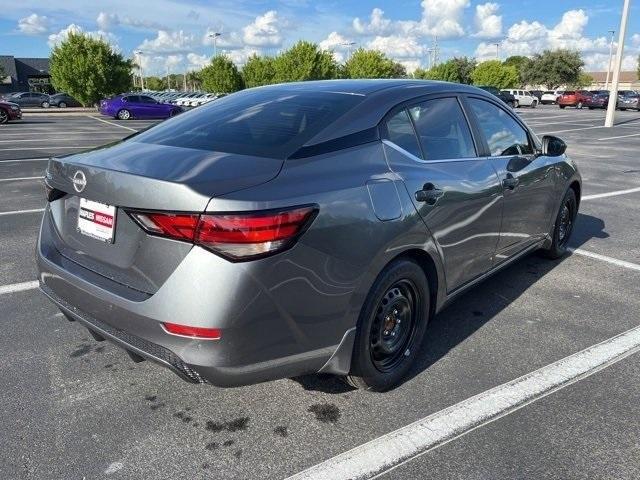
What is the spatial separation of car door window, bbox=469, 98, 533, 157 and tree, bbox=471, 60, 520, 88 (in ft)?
237

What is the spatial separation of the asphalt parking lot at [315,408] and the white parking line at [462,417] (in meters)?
0.03

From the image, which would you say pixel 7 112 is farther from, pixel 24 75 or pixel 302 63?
pixel 24 75

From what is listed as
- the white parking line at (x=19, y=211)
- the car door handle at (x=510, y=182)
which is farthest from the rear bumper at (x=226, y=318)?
the white parking line at (x=19, y=211)

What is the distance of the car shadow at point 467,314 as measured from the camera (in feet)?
9.91

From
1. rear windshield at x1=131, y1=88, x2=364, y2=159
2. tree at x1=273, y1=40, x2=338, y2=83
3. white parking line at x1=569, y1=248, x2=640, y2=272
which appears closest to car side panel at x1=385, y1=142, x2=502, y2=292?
rear windshield at x1=131, y1=88, x2=364, y2=159

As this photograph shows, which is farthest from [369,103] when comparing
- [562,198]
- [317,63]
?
[317,63]

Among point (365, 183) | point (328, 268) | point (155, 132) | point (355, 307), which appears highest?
point (155, 132)

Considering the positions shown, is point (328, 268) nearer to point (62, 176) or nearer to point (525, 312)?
point (62, 176)

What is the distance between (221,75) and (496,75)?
38548 mm

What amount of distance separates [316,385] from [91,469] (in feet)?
3.89

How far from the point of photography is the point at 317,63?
48625 millimetres

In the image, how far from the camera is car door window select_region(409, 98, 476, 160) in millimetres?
3094

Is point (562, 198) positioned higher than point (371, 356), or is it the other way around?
point (562, 198)

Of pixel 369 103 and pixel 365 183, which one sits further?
pixel 369 103
